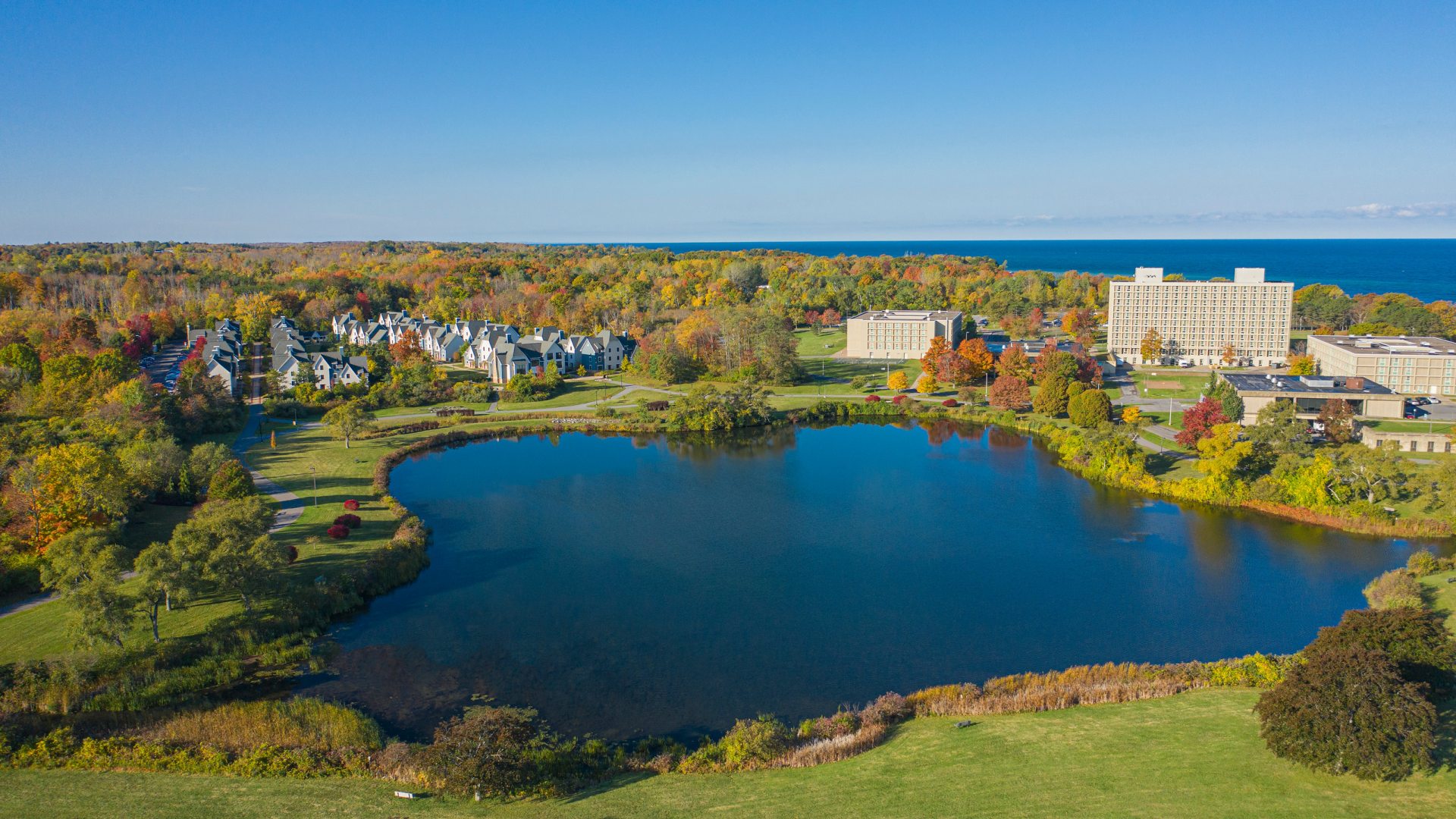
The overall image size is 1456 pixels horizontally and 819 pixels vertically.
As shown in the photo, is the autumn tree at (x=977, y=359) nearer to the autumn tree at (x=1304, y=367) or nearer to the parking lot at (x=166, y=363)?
the autumn tree at (x=1304, y=367)

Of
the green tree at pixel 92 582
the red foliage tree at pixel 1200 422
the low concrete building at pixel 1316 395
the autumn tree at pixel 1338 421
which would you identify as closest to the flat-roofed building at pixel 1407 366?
the low concrete building at pixel 1316 395

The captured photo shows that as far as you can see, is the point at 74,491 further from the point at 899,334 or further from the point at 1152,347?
the point at 1152,347

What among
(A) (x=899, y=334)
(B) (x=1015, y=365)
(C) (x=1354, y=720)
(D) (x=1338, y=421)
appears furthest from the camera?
(A) (x=899, y=334)

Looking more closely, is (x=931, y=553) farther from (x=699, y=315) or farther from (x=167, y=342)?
(x=167, y=342)

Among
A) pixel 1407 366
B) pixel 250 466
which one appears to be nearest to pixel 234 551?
pixel 250 466

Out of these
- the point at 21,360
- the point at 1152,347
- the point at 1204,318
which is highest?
the point at 1204,318

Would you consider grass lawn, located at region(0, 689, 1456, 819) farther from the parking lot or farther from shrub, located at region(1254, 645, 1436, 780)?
the parking lot

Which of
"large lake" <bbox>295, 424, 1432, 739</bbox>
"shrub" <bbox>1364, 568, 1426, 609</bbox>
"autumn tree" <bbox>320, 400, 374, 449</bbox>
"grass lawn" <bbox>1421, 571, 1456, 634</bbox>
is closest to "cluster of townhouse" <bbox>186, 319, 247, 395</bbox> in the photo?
"autumn tree" <bbox>320, 400, 374, 449</bbox>
